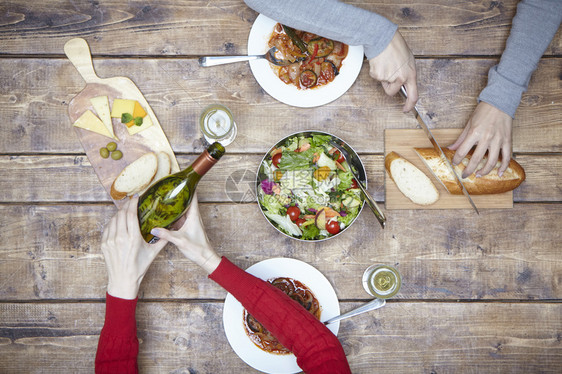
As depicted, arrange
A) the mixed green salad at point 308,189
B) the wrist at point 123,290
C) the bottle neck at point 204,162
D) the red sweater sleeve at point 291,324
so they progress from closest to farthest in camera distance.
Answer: the bottle neck at point 204,162
the red sweater sleeve at point 291,324
the wrist at point 123,290
the mixed green salad at point 308,189

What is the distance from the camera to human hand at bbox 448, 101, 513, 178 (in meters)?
1.72

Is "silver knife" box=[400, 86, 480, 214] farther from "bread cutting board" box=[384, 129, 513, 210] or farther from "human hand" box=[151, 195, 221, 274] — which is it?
"human hand" box=[151, 195, 221, 274]

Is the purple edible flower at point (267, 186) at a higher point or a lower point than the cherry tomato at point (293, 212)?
higher

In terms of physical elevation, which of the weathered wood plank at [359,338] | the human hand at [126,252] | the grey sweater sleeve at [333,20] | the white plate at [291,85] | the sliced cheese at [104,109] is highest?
the grey sweater sleeve at [333,20]

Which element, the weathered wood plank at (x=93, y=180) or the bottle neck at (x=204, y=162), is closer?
the bottle neck at (x=204, y=162)

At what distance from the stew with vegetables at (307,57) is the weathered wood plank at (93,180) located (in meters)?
0.39

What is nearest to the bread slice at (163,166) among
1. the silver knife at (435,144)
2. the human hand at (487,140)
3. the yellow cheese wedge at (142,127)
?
the yellow cheese wedge at (142,127)

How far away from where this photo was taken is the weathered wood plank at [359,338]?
1852 millimetres

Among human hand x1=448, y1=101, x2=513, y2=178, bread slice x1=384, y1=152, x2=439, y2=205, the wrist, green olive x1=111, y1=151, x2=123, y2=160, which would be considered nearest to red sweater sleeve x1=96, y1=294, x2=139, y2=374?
the wrist

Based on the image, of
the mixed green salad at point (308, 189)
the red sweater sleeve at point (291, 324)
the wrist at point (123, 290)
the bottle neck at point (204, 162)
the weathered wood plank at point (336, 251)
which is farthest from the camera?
the weathered wood plank at point (336, 251)

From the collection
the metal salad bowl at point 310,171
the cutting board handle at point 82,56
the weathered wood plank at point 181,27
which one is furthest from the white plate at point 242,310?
the cutting board handle at point 82,56

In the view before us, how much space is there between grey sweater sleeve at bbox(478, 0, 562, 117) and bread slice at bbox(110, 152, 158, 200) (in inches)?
59.5

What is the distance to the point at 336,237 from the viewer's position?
Answer: 1852 mm

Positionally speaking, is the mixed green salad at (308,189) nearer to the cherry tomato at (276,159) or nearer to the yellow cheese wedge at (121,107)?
the cherry tomato at (276,159)
